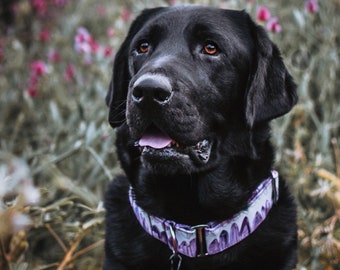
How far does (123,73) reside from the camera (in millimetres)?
2641

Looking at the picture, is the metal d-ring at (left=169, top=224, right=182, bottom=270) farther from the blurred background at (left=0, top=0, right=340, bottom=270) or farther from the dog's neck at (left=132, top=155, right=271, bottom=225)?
the blurred background at (left=0, top=0, right=340, bottom=270)

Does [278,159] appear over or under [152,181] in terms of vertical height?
under

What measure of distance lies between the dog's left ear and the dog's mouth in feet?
0.82

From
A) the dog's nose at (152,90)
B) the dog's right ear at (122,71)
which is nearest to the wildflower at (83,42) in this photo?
the dog's right ear at (122,71)

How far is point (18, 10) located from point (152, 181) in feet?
11.0

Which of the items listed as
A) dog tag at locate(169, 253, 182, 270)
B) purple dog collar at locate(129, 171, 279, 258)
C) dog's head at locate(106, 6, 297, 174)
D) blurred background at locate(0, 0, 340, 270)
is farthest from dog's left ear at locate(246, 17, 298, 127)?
blurred background at locate(0, 0, 340, 270)

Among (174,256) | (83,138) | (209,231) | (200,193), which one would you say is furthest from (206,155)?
(83,138)

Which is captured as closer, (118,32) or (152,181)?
(152,181)

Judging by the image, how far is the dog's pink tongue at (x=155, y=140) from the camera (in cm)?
217

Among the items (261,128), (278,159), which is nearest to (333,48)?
(278,159)

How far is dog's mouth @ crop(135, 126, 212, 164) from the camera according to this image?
84.3 inches

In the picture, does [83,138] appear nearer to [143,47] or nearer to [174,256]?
[143,47]

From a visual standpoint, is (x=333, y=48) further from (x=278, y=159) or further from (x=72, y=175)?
(x=72, y=175)

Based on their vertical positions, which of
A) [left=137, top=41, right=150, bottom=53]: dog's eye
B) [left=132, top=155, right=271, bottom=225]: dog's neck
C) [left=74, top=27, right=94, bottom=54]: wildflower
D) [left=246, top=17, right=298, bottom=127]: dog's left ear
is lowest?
[left=74, top=27, right=94, bottom=54]: wildflower
